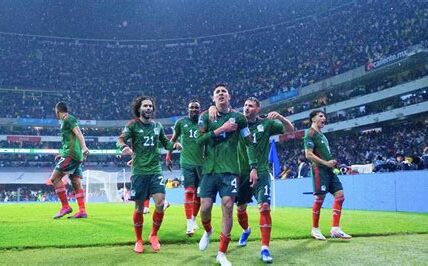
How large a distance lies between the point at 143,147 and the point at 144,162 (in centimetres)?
25

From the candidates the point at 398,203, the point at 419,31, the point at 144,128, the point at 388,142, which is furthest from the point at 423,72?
the point at 144,128

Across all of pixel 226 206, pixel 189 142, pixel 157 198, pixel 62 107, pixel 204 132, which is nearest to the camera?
pixel 226 206

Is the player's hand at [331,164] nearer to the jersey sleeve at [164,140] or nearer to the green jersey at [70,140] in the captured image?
the jersey sleeve at [164,140]

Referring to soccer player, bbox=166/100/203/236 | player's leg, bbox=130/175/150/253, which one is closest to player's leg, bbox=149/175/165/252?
player's leg, bbox=130/175/150/253

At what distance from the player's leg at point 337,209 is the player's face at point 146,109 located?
3.83 metres

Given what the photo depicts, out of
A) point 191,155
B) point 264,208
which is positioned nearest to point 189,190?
point 191,155

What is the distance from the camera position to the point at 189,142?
348 inches

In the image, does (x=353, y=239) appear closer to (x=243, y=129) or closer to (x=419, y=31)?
(x=243, y=129)

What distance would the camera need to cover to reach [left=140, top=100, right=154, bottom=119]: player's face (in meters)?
6.97

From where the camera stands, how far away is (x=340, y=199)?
27.4 feet

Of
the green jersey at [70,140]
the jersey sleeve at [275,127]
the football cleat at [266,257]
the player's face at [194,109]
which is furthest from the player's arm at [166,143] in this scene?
the green jersey at [70,140]

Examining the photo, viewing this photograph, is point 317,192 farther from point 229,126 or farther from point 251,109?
point 229,126

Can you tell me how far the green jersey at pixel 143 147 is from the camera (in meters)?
6.86

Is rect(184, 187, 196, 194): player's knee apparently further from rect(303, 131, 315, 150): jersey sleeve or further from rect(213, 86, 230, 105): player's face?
rect(213, 86, 230, 105): player's face
